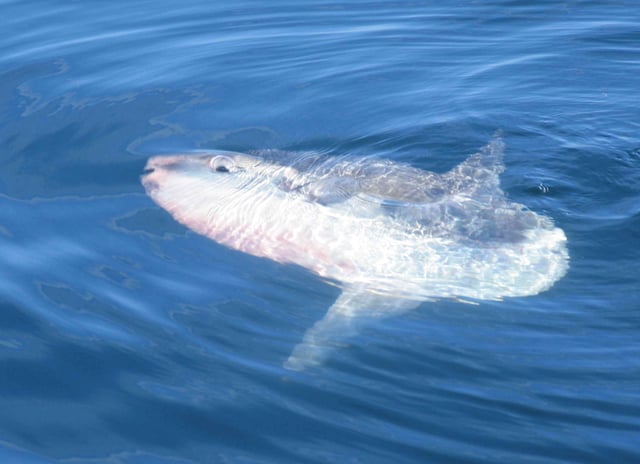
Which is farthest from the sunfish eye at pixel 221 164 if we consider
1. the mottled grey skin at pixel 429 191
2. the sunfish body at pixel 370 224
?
the mottled grey skin at pixel 429 191

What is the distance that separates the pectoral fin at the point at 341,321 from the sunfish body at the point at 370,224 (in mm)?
11

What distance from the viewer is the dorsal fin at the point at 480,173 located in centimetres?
698

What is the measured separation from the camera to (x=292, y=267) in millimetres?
6098

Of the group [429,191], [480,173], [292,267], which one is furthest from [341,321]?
[480,173]

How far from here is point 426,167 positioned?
7777 millimetres

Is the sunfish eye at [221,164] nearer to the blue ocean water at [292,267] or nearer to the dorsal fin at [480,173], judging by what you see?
the blue ocean water at [292,267]

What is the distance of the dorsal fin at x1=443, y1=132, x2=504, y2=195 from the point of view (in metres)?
6.98

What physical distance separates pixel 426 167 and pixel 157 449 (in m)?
4.48

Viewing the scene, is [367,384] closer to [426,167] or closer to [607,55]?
[426,167]

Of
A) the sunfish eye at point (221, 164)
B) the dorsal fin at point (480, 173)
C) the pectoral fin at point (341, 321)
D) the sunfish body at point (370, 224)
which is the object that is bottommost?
the pectoral fin at point (341, 321)

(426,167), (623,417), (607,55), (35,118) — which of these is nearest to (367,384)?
(623,417)

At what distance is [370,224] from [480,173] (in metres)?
1.35

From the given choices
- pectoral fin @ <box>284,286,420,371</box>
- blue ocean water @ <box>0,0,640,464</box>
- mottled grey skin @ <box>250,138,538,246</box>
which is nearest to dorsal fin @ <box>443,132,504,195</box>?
mottled grey skin @ <box>250,138,538,246</box>

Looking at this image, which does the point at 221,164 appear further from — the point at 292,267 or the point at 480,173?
the point at 480,173
